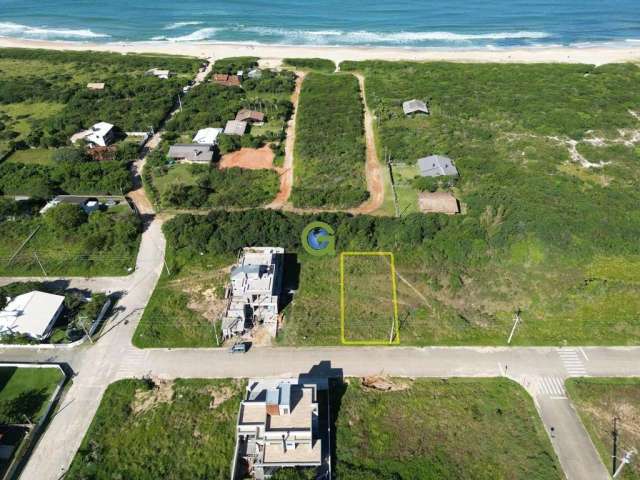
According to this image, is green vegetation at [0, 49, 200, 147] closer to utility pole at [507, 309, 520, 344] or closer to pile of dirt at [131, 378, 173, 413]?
pile of dirt at [131, 378, 173, 413]

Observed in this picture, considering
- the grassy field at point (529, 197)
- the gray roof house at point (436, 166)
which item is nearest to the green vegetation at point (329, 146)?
the grassy field at point (529, 197)

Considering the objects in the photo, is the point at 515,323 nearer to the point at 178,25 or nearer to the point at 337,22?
the point at 337,22

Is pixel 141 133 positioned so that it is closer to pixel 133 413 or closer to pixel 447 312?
pixel 133 413

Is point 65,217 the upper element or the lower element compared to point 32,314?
upper

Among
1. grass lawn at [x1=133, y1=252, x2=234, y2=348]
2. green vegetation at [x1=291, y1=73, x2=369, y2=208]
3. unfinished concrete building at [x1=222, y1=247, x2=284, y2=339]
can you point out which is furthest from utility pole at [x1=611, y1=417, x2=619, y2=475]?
green vegetation at [x1=291, y1=73, x2=369, y2=208]

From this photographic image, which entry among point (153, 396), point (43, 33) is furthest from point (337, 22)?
point (153, 396)

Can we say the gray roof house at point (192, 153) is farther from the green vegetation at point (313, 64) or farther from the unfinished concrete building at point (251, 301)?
the green vegetation at point (313, 64)
